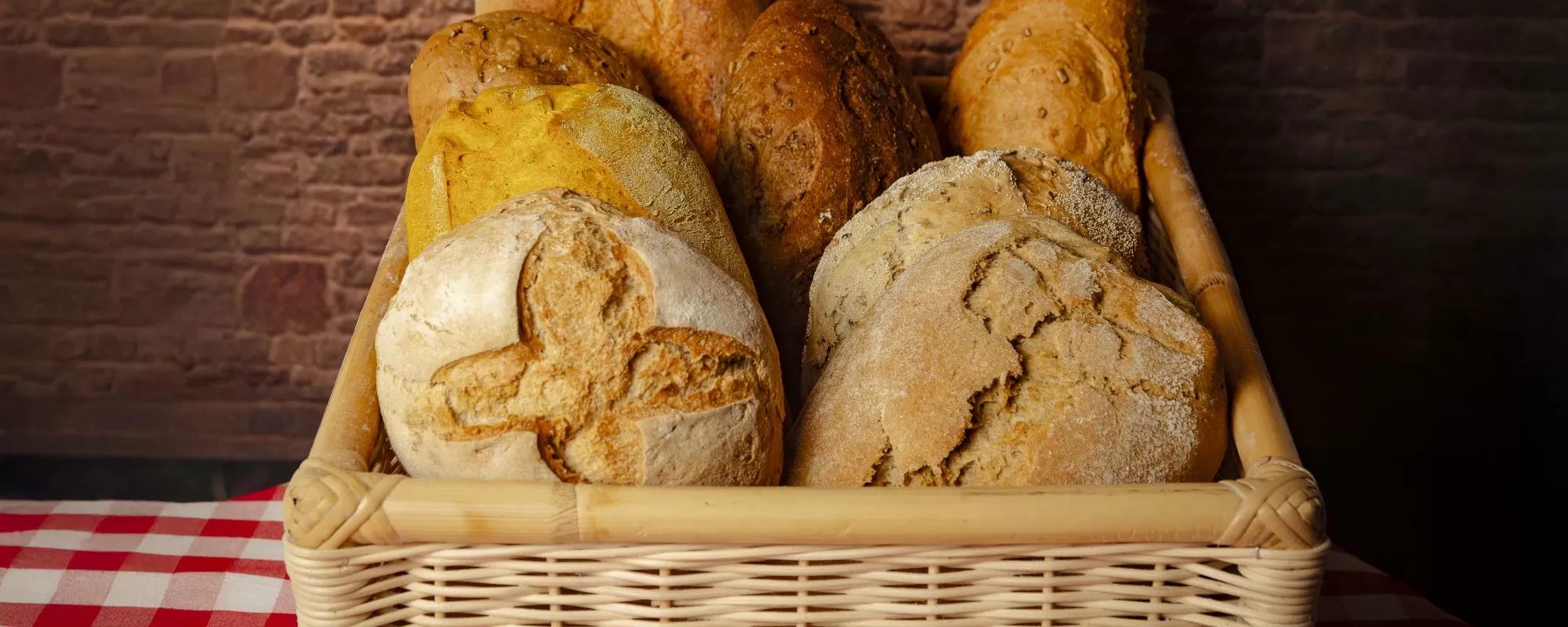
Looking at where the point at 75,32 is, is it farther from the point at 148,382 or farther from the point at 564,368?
the point at 564,368

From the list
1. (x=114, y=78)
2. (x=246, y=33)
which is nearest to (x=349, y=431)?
(x=246, y=33)

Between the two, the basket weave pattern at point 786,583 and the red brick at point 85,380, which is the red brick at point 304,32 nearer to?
the red brick at point 85,380

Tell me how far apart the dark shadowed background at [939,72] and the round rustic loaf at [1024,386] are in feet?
3.49

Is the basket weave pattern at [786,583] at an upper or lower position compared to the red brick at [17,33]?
lower

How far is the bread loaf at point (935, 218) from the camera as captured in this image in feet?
4.13

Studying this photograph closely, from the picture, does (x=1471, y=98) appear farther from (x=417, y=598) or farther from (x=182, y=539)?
(x=182, y=539)

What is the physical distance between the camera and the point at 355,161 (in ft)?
6.71

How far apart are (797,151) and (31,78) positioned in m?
1.51

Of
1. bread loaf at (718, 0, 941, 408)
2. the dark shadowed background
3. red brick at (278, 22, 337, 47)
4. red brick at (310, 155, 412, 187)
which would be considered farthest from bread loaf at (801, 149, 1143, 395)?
red brick at (278, 22, 337, 47)

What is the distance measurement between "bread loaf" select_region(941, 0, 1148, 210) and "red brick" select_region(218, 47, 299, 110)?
1.23 meters

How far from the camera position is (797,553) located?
0.86 meters

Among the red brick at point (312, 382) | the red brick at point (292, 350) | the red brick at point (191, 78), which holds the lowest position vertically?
the red brick at point (312, 382)

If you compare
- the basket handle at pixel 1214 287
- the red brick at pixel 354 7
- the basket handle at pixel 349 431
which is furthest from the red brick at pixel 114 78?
the basket handle at pixel 1214 287

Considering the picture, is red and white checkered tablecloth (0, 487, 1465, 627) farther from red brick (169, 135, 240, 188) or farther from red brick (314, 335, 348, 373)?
red brick (169, 135, 240, 188)
